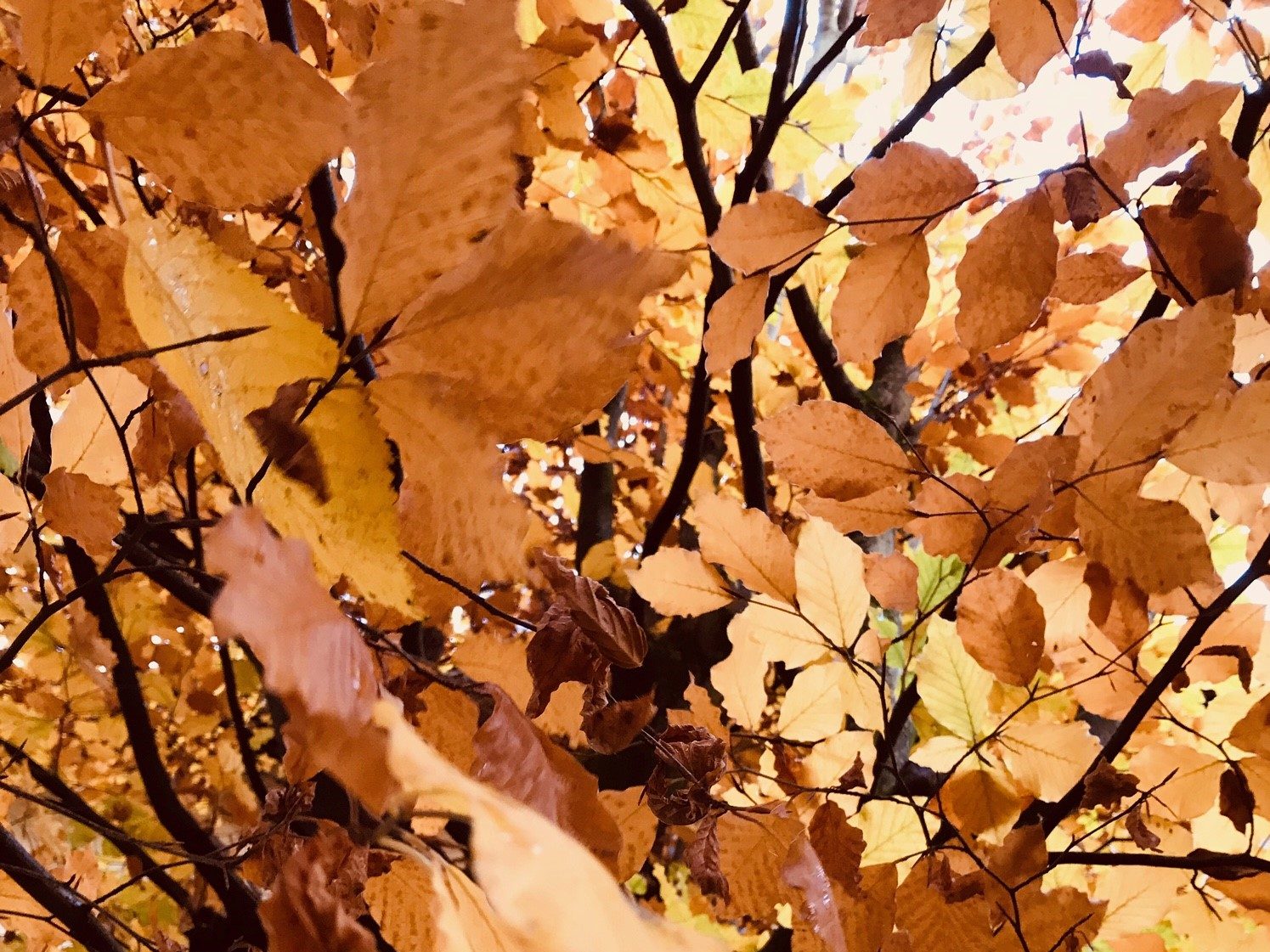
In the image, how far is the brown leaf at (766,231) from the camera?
42cm

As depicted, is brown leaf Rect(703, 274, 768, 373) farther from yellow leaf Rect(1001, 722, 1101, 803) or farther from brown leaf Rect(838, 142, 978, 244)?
yellow leaf Rect(1001, 722, 1101, 803)

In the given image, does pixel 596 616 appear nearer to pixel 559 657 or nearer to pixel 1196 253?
pixel 559 657

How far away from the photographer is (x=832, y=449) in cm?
40

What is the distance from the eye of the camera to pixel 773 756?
2.51 ft

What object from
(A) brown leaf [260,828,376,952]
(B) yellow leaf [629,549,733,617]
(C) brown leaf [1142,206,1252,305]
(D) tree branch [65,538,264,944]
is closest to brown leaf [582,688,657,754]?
(A) brown leaf [260,828,376,952]

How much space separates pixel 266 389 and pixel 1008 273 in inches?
13.3

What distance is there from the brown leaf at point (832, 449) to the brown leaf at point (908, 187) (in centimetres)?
10

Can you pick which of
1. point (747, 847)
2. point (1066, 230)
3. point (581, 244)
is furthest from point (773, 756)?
point (1066, 230)

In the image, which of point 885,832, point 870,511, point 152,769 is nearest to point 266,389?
point 870,511

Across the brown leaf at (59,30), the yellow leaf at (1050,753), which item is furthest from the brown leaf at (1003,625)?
the brown leaf at (59,30)

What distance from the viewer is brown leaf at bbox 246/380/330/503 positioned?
172 mm

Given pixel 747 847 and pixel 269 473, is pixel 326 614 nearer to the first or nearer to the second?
pixel 269 473

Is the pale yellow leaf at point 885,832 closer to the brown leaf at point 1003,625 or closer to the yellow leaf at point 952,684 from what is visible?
the yellow leaf at point 952,684

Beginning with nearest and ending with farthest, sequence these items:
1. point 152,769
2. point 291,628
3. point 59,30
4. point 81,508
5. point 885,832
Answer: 1. point 291,628
2. point 59,30
3. point 81,508
4. point 885,832
5. point 152,769
